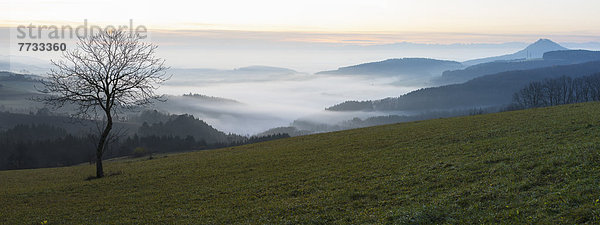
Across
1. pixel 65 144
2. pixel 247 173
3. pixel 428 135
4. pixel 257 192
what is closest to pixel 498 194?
pixel 257 192

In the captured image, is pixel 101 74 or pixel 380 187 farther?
pixel 101 74

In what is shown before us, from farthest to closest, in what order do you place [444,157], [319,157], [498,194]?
[319,157]
[444,157]
[498,194]

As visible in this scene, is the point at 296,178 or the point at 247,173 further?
the point at 247,173

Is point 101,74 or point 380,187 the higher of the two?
point 101,74

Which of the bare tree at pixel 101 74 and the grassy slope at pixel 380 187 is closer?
the grassy slope at pixel 380 187

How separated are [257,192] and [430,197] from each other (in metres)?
9.93

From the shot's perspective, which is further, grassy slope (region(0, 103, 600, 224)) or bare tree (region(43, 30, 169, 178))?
bare tree (region(43, 30, 169, 178))

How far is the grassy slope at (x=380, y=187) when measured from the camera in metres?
13.3

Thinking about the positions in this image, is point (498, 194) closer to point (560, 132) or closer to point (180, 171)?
point (560, 132)

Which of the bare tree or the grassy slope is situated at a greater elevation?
the bare tree

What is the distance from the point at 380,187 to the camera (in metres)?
18.8

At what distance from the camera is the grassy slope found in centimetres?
1327

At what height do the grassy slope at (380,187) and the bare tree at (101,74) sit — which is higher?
the bare tree at (101,74)

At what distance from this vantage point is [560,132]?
84.1 feet
